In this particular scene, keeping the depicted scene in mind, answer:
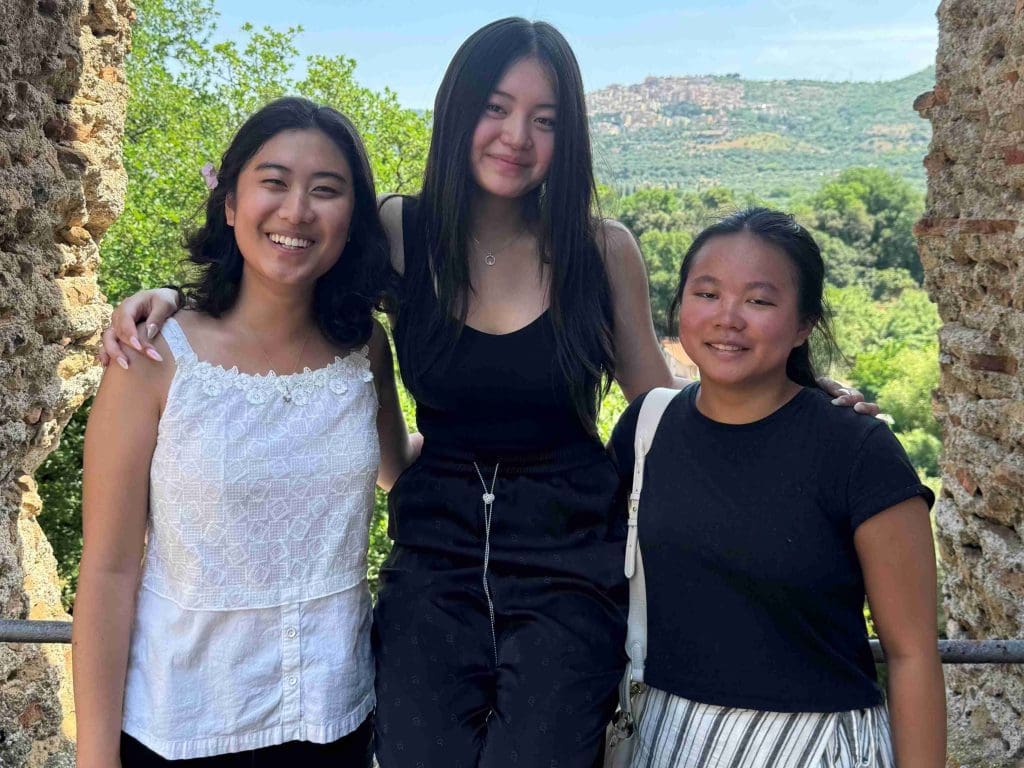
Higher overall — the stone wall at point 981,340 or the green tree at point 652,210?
the green tree at point 652,210

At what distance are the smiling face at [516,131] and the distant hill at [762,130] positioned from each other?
4060 centimetres

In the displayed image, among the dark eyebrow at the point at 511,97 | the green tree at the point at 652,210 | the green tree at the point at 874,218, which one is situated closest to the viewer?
the dark eyebrow at the point at 511,97

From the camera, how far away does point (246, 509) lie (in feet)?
5.67

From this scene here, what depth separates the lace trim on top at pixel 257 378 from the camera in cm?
175

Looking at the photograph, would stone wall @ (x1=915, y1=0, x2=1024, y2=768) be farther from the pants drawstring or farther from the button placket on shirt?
the button placket on shirt

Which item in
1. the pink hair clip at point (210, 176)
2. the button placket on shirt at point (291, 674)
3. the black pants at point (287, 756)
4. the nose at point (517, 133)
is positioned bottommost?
the black pants at point (287, 756)

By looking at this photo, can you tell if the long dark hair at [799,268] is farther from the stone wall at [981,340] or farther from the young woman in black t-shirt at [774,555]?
the stone wall at [981,340]

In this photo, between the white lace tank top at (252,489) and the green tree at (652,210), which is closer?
the white lace tank top at (252,489)

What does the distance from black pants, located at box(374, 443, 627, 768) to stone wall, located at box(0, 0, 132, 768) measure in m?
1.65

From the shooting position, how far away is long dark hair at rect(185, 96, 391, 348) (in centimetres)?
186

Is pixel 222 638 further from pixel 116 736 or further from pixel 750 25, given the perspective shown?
pixel 750 25

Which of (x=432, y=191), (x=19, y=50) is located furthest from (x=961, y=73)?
(x=19, y=50)

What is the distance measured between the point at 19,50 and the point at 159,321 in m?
1.69

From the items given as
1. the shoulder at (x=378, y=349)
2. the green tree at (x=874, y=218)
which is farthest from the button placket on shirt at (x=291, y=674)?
the green tree at (x=874, y=218)
